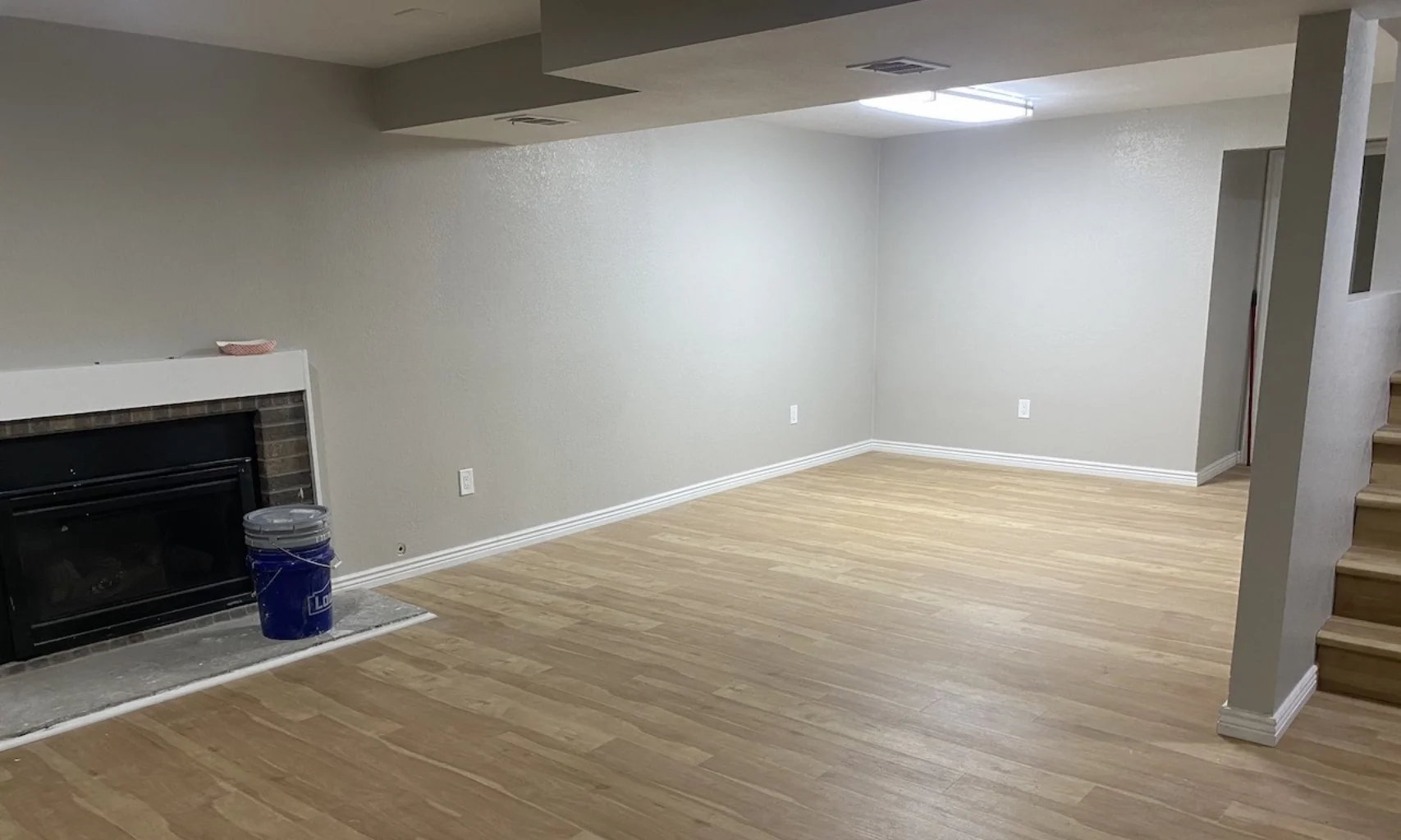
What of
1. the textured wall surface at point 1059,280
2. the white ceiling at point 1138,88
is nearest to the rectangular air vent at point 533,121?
the white ceiling at point 1138,88

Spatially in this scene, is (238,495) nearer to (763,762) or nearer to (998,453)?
(763,762)

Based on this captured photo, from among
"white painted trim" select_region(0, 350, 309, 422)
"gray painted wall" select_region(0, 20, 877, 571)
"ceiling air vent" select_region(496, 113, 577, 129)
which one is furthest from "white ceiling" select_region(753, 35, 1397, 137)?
→ "white painted trim" select_region(0, 350, 309, 422)

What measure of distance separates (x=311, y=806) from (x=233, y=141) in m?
2.54

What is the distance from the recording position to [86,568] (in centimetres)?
340

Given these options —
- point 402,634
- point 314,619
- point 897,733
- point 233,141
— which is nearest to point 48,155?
point 233,141

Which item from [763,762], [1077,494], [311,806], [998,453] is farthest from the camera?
[998,453]

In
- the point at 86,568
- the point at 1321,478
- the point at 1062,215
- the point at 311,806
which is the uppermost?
the point at 1062,215

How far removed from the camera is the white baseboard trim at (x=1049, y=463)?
5891 millimetres

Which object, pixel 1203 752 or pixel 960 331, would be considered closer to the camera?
pixel 1203 752

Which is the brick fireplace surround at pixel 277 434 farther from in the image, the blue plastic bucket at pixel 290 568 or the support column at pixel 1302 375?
the support column at pixel 1302 375

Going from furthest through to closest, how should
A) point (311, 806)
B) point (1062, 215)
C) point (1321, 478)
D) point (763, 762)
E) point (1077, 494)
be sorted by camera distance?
point (1062, 215)
point (1077, 494)
point (1321, 478)
point (763, 762)
point (311, 806)

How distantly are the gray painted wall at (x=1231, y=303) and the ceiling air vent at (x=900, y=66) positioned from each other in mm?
3571

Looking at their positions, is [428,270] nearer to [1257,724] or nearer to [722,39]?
[722,39]

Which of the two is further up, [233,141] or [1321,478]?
[233,141]
